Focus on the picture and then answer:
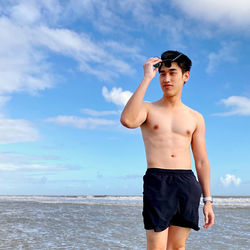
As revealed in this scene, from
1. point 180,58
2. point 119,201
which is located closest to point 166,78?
point 180,58

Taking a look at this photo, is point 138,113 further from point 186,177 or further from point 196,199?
point 196,199

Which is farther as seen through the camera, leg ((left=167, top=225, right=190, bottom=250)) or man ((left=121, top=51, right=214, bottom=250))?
leg ((left=167, top=225, right=190, bottom=250))

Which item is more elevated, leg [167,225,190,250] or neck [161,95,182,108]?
neck [161,95,182,108]

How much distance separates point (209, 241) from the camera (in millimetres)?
6234

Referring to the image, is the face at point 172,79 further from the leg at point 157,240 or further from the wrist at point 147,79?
the leg at point 157,240

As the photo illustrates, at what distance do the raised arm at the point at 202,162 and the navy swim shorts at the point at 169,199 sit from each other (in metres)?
0.24

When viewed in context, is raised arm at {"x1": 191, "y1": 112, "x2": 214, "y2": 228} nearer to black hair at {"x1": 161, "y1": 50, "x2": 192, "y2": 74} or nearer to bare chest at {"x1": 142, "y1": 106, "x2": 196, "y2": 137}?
bare chest at {"x1": 142, "y1": 106, "x2": 196, "y2": 137}

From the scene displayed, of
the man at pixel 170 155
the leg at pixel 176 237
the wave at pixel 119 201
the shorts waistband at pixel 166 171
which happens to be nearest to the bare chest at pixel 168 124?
the man at pixel 170 155

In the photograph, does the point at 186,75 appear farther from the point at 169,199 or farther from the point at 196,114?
the point at 169,199

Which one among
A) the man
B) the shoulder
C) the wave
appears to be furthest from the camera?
the wave

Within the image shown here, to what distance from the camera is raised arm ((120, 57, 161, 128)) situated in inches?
92.9

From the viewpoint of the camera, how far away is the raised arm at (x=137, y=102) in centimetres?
236

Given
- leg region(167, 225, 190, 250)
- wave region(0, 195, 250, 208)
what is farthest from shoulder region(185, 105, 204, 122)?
wave region(0, 195, 250, 208)

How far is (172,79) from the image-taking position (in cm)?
264
